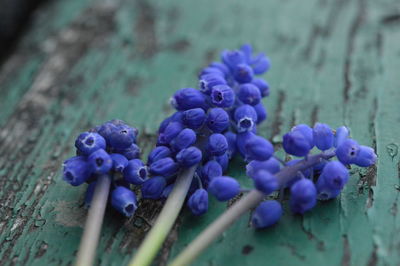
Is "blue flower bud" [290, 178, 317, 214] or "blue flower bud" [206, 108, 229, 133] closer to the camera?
"blue flower bud" [290, 178, 317, 214]

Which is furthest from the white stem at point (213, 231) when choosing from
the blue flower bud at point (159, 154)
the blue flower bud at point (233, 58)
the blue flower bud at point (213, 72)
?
the blue flower bud at point (233, 58)

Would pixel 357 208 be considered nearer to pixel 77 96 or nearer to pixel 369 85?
pixel 369 85

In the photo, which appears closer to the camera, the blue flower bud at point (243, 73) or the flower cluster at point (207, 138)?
the flower cluster at point (207, 138)

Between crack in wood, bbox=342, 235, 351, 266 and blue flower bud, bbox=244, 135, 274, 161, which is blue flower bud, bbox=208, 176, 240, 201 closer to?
blue flower bud, bbox=244, 135, 274, 161

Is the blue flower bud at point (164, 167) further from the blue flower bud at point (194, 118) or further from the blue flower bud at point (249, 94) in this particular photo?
the blue flower bud at point (249, 94)

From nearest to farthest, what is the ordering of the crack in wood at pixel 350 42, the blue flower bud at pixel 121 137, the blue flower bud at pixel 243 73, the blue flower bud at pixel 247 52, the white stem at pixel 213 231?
the white stem at pixel 213 231, the blue flower bud at pixel 121 137, the blue flower bud at pixel 243 73, the blue flower bud at pixel 247 52, the crack in wood at pixel 350 42

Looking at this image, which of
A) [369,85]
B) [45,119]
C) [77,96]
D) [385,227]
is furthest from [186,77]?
[385,227]

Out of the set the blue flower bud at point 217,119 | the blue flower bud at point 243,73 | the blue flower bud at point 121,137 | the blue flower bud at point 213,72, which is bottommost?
the blue flower bud at point 121,137

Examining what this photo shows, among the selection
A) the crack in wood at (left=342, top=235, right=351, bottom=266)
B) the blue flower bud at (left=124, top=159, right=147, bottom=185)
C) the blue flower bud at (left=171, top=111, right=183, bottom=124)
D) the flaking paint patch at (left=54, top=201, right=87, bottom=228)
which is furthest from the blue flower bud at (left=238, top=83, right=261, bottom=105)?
the flaking paint patch at (left=54, top=201, right=87, bottom=228)
